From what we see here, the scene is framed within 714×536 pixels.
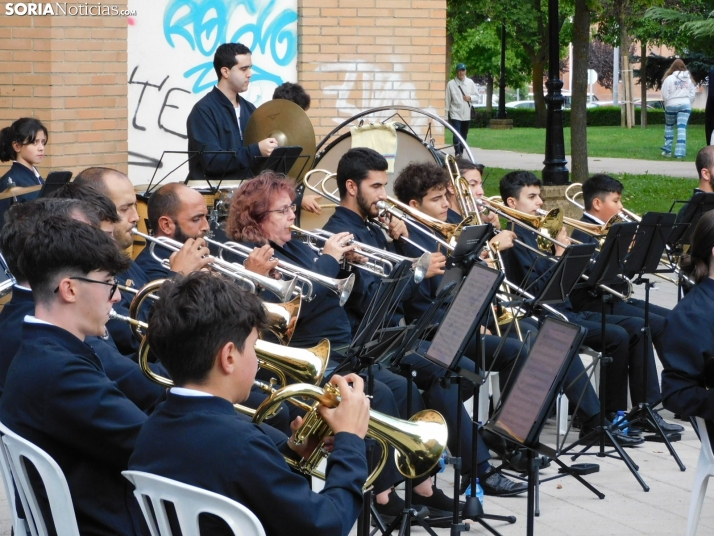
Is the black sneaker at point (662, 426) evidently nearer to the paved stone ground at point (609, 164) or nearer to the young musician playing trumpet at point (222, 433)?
the young musician playing trumpet at point (222, 433)

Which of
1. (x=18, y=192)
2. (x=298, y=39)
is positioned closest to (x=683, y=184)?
(x=298, y=39)

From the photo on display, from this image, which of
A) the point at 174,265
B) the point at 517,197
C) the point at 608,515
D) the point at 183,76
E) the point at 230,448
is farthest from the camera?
the point at 183,76

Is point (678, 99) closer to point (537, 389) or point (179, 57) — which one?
point (179, 57)

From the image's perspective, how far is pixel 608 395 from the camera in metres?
6.42

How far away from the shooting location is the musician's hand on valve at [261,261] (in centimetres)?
466

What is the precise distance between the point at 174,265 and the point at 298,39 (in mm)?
5018

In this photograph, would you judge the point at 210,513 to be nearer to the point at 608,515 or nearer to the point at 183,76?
the point at 608,515

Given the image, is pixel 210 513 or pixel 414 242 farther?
pixel 414 242

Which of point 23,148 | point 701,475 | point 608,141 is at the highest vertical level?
point 608,141

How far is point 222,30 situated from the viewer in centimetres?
868

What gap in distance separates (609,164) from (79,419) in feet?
60.4

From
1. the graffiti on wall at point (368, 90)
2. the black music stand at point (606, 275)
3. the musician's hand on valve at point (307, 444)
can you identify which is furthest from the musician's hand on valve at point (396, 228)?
the graffiti on wall at point (368, 90)

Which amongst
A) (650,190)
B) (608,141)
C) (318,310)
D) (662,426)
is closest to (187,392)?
(318,310)

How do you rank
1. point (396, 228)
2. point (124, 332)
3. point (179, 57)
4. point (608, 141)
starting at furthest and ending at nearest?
point (608, 141), point (179, 57), point (396, 228), point (124, 332)
